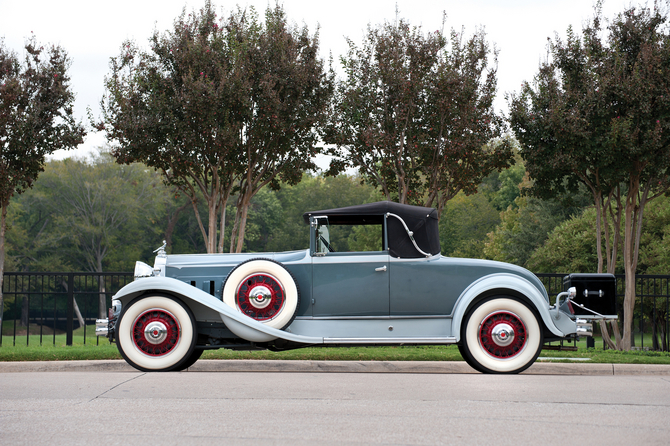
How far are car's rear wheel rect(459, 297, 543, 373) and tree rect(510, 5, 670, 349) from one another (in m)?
4.89

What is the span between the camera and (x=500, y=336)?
7.75 m

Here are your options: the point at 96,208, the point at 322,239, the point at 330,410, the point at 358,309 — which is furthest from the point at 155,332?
the point at 96,208

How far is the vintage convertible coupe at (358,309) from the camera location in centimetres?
772

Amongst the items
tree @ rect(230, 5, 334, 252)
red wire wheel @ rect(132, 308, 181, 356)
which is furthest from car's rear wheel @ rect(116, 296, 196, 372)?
tree @ rect(230, 5, 334, 252)

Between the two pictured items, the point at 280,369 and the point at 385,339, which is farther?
the point at 280,369

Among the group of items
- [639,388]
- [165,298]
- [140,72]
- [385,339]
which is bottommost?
[639,388]

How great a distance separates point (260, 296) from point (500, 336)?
2854 millimetres

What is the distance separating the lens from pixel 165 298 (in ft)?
25.6

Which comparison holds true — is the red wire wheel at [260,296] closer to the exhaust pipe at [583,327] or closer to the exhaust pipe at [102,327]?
the exhaust pipe at [102,327]

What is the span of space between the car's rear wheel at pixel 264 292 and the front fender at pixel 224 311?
156 millimetres

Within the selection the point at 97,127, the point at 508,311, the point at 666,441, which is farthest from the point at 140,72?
the point at 666,441

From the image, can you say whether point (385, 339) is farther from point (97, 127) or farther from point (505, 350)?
point (97, 127)

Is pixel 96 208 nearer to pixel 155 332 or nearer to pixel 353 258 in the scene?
pixel 155 332

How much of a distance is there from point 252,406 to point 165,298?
2.60 meters
